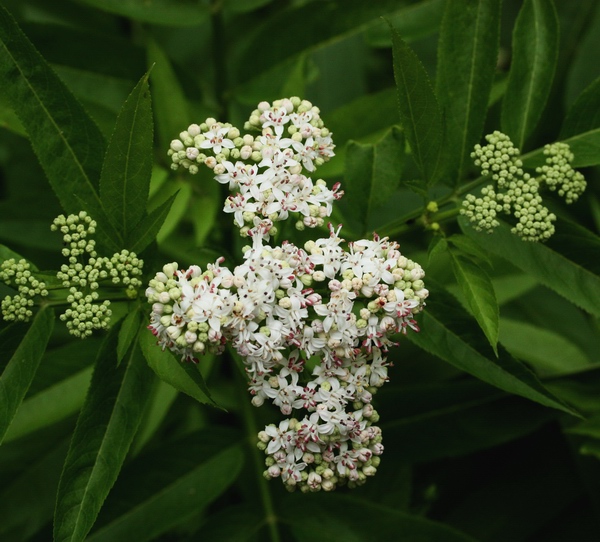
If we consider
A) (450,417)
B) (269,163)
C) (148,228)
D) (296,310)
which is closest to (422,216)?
(269,163)

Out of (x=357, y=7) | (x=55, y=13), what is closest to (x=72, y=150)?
(x=357, y=7)

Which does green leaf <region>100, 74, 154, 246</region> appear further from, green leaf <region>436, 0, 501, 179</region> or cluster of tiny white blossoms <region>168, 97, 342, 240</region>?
green leaf <region>436, 0, 501, 179</region>

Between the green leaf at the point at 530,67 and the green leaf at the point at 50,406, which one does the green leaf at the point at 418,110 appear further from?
the green leaf at the point at 50,406

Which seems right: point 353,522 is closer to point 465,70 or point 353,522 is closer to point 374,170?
point 374,170

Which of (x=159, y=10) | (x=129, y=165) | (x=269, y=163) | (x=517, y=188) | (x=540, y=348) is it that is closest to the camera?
(x=129, y=165)

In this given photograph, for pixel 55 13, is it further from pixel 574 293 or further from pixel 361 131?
pixel 574 293

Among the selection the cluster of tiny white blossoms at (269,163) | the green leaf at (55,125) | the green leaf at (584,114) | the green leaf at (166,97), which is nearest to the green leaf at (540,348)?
the green leaf at (584,114)

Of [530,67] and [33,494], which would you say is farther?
[33,494]
